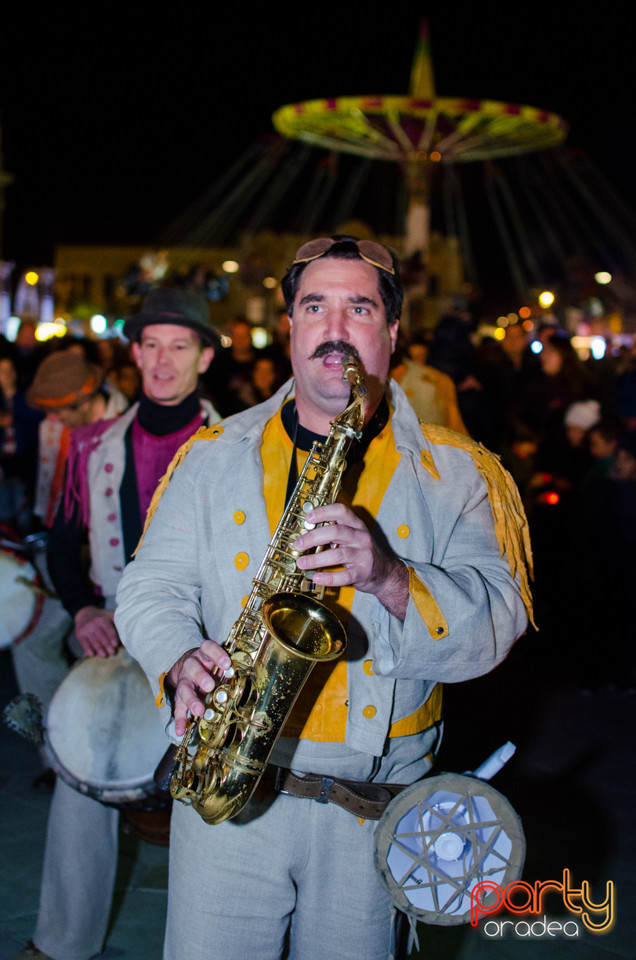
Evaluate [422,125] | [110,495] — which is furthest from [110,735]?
[422,125]

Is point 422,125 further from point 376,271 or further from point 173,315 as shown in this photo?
point 376,271

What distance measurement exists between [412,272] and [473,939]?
12037mm

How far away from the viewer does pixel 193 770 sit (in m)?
2.20

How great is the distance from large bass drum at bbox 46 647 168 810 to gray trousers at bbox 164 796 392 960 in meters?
1.15

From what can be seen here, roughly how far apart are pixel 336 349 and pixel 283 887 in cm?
137

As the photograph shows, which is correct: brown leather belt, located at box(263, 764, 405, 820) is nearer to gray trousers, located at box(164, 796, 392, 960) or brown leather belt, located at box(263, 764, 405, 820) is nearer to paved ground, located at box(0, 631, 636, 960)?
gray trousers, located at box(164, 796, 392, 960)

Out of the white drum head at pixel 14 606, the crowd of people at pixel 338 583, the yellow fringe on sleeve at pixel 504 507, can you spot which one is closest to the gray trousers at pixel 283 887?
the crowd of people at pixel 338 583

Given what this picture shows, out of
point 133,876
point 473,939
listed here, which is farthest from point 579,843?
point 133,876

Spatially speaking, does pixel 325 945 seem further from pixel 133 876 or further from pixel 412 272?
pixel 412 272

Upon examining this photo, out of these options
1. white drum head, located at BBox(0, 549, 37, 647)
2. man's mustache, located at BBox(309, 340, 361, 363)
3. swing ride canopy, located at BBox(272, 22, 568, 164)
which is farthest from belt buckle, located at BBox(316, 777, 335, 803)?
swing ride canopy, located at BBox(272, 22, 568, 164)

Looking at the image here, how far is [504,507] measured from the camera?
248 centimetres

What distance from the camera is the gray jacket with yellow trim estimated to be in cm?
221

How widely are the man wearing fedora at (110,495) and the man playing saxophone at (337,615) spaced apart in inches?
54.3

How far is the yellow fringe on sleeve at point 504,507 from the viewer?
243 cm
